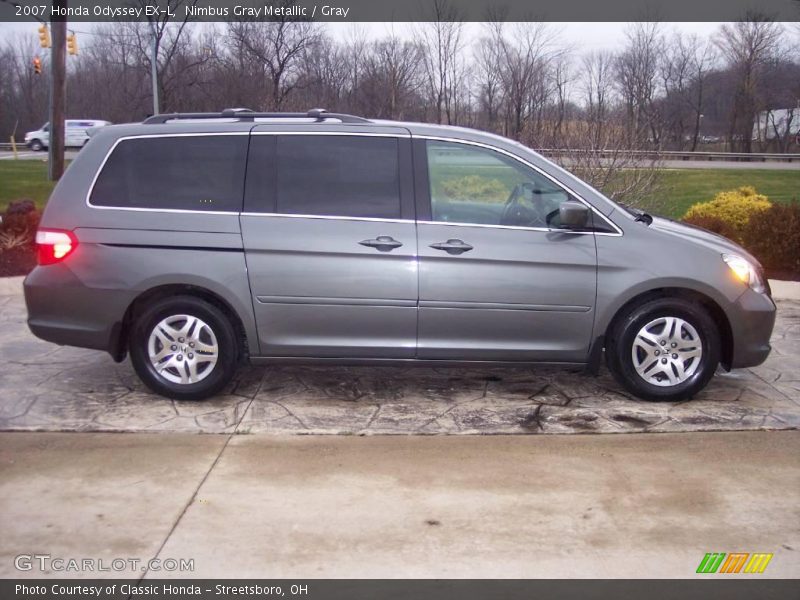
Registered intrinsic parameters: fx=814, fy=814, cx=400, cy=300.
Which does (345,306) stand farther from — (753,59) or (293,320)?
(753,59)

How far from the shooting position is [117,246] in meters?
5.36

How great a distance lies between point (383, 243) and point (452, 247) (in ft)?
1.47

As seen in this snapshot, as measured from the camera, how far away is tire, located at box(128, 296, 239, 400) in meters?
5.42

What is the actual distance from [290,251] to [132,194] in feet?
3.77

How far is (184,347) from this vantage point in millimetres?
5477

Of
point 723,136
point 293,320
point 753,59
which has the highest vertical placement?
point 753,59

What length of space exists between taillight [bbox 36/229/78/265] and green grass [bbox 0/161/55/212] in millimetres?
12274

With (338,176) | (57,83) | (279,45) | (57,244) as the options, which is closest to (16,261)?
(57,244)

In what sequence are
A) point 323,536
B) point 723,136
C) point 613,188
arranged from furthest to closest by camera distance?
point 723,136, point 613,188, point 323,536

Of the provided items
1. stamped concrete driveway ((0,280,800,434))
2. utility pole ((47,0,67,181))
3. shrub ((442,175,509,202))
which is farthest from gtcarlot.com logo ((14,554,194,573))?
utility pole ((47,0,67,181))

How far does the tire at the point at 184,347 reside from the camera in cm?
542

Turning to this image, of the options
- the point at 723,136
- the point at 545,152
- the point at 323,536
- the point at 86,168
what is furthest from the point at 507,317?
the point at 723,136
